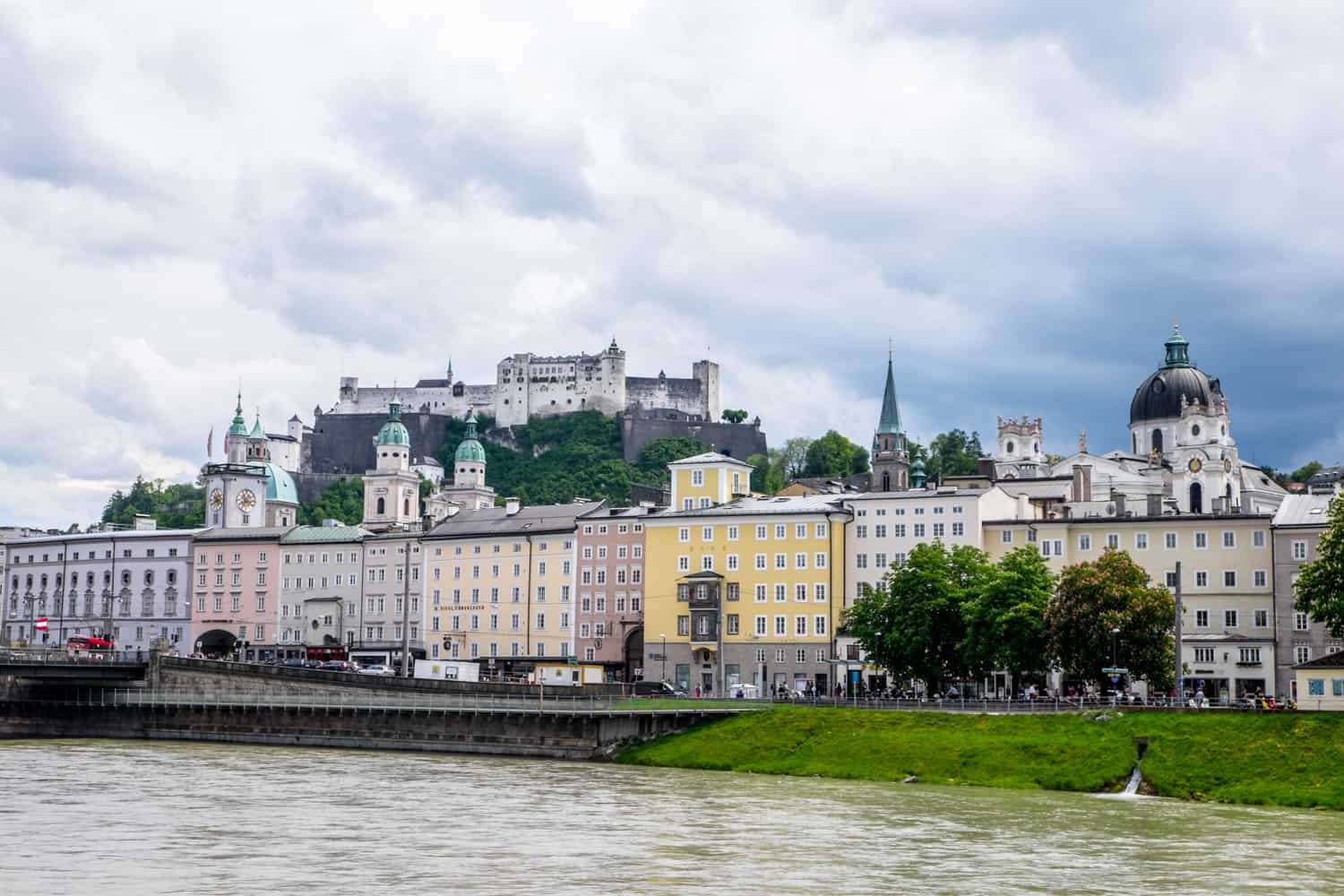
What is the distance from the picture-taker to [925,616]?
86.9 m

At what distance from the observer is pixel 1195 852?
153ft

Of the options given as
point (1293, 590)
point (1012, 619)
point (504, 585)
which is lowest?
point (1012, 619)

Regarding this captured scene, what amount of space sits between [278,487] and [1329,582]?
121 metres

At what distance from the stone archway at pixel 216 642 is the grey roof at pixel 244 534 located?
7096 mm

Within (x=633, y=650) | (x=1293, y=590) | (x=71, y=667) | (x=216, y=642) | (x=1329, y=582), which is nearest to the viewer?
(x=1329, y=582)

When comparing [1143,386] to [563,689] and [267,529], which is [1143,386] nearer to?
[267,529]

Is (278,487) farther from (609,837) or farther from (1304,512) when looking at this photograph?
(609,837)

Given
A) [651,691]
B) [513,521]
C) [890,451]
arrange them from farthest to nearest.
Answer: [890,451] → [513,521] → [651,691]

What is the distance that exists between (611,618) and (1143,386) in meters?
80.9

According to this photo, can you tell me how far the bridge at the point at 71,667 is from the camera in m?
92.6

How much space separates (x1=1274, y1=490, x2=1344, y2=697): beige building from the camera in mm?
90438

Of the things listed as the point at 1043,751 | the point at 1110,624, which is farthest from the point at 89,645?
the point at 1043,751

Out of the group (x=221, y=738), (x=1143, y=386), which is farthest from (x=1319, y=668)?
(x=1143, y=386)

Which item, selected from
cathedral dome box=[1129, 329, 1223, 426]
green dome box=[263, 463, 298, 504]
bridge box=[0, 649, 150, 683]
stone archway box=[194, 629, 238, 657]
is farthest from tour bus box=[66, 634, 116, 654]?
cathedral dome box=[1129, 329, 1223, 426]
